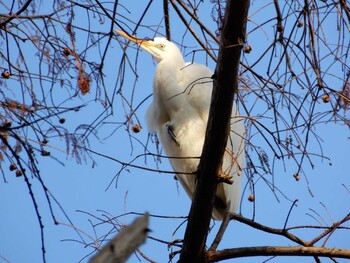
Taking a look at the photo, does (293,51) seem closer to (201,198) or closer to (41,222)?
(201,198)

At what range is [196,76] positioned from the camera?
131 inches

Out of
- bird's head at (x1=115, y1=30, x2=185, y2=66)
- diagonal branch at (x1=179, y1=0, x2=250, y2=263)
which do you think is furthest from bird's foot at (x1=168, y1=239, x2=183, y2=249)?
bird's head at (x1=115, y1=30, x2=185, y2=66)

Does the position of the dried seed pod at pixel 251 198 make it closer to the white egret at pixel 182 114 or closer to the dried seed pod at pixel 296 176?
the dried seed pod at pixel 296 176

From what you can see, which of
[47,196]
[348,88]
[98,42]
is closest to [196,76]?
[98,42]

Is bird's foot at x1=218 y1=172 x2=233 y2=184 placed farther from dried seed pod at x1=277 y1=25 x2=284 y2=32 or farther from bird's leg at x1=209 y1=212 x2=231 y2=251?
dried seed pod at x1=277 y1=25 x2=284 y2=32

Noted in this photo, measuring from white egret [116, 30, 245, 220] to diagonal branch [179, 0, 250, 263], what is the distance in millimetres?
1062

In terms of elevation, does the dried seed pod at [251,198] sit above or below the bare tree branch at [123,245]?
above

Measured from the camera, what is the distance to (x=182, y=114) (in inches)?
129

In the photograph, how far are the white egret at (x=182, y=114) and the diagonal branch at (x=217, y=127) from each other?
1062 mm

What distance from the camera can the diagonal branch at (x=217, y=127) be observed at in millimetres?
1817

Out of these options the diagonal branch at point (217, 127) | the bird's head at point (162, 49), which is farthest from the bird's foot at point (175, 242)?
the bird's head at point (162, 49)

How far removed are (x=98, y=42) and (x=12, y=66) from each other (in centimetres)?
34

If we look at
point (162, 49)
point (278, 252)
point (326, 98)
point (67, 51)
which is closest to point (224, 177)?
point (278, 252)

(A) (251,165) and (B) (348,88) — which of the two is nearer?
(B) (348,88)
